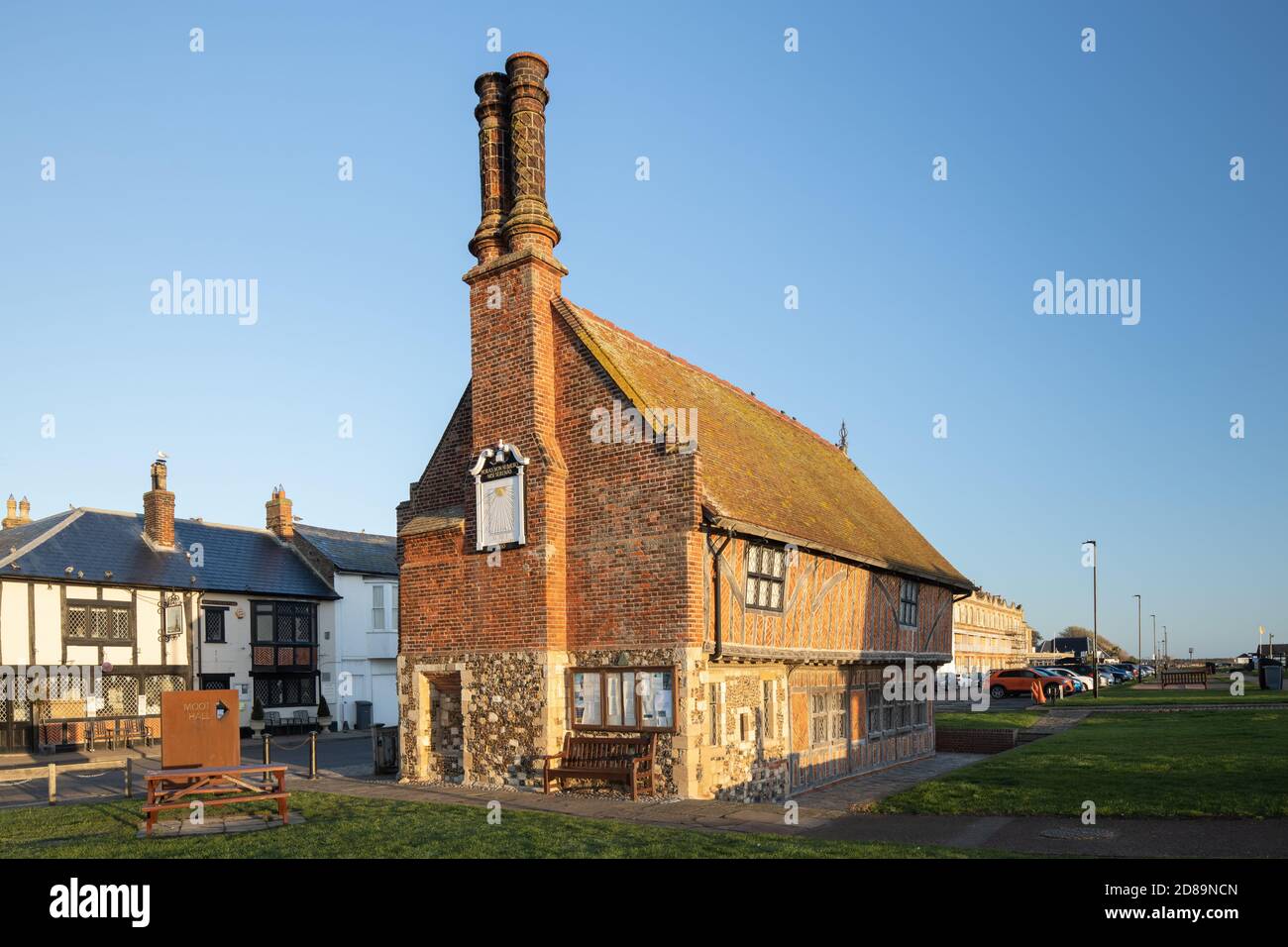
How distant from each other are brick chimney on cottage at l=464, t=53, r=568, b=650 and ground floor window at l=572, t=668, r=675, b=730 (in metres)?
0.87

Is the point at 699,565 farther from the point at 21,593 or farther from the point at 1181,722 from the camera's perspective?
the point at 21,593

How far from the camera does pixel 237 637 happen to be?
33906mm

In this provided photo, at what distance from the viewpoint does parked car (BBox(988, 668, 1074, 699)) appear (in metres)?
44.7

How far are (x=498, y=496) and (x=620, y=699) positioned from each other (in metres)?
3.99

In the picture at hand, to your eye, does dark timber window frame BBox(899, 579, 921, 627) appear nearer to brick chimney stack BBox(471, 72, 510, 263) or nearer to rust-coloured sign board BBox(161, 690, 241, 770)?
brick chimney stack BBox(471, 72, 510, 263)

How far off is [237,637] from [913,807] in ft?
88.5

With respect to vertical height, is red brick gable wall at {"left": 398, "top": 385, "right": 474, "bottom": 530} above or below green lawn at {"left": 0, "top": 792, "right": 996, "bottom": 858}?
above

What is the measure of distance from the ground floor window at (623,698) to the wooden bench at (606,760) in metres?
0.23

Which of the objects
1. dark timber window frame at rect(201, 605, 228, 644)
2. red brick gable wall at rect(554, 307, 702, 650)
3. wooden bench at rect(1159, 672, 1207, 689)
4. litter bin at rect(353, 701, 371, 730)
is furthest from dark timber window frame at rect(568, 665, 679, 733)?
wooden bench at rect(1159, 672, 1207, 689)

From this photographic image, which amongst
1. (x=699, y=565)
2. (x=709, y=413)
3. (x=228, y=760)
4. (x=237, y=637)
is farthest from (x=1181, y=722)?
(x=237, y=637)

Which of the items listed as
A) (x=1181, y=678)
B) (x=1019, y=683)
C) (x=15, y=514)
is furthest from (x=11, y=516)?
(x=1181, y=678)

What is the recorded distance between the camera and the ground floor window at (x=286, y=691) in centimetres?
3453

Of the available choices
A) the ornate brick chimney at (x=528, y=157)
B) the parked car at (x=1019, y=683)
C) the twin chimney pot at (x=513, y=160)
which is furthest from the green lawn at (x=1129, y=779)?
the parked car at (x=1019, y=683)

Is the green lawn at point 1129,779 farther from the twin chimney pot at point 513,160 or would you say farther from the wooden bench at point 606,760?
the twin chimney pot at point 513,160
